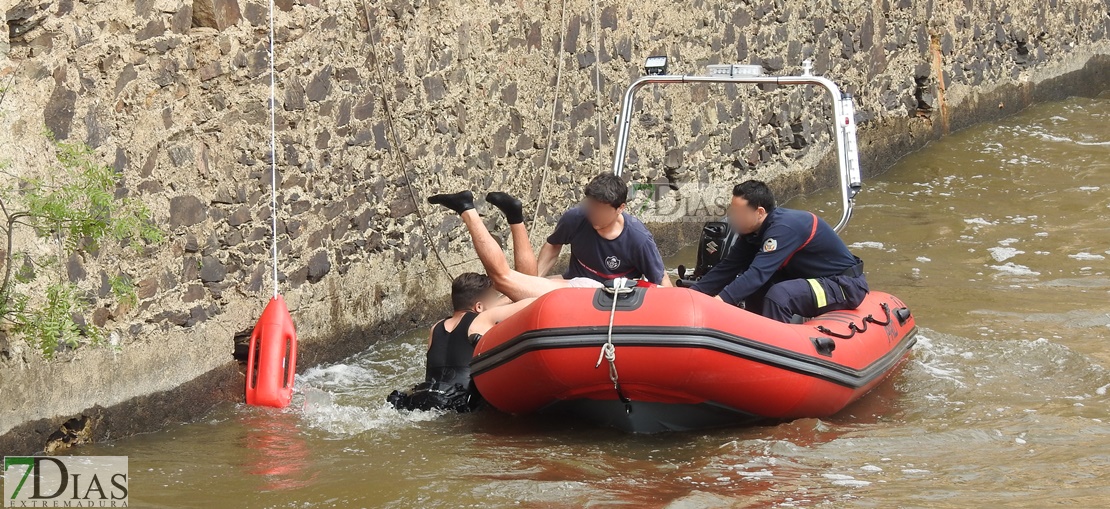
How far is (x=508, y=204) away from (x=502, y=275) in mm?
376

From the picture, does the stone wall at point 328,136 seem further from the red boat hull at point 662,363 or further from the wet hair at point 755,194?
the wet hair at point 755,194

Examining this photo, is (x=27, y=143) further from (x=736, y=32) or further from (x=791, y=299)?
(x=736, y=32)

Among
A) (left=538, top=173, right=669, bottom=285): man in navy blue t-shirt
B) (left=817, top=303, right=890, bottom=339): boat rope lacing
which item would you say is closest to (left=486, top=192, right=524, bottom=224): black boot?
(left=538, top=173, right=669, bottom=285): man in navy blue t-shirt

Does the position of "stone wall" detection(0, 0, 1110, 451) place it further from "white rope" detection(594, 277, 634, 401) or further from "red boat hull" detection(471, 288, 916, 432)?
"white rope" detection(594, 277, 634, 401)

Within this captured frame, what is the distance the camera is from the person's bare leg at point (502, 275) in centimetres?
556

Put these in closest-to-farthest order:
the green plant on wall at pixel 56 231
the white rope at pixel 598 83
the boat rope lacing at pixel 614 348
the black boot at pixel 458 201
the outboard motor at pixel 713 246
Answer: the green plant on wall at pixel 56 231 < the boat rope lacing at pixel 614 348 < the black boot at pixel 458 201 < the outboard motor at pixel 713 246 < the white rope at pixel 598 83

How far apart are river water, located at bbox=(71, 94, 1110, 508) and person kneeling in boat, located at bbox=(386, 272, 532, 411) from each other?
0.11 metres

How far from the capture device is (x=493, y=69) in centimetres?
692

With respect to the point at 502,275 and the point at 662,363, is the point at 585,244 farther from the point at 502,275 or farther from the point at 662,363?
the point at 662,363

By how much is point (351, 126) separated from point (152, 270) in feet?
4.58

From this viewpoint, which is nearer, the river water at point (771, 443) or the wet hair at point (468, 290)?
the river water at point (771, 443)

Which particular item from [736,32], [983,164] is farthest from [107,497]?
[983,164]

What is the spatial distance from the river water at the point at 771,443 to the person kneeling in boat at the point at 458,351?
109 millimetres

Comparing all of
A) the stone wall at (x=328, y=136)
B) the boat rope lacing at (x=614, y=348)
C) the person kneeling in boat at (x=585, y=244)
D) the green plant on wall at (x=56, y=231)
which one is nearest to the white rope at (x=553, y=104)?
the stone wall at (x=328, y=136)
